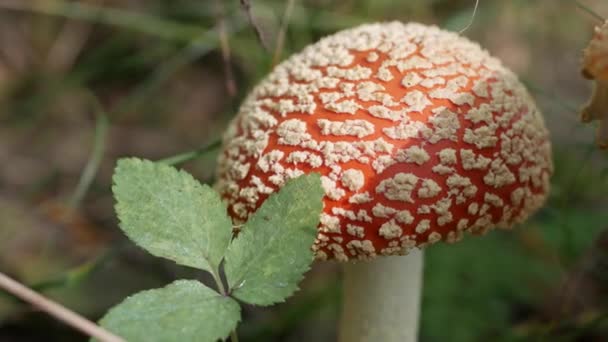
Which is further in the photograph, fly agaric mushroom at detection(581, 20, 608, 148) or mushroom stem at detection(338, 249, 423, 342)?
mushroom stem at detection(338, 249, 423, 342)

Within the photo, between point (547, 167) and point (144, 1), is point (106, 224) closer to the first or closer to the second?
point (144, 1)

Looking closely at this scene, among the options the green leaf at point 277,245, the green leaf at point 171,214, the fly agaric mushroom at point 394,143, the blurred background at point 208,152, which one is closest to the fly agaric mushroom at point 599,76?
the fly agaric mushroom at point 394,143

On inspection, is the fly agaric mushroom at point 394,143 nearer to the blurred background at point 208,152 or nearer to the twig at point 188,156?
the twig at point 188,156

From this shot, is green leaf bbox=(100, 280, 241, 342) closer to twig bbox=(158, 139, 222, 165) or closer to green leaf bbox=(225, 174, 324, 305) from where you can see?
green leaf bbox=(225, 174, 324, 305)

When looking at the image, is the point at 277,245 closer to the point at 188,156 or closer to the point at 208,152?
the point at 188,156

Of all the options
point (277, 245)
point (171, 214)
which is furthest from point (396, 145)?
point (171, 214)

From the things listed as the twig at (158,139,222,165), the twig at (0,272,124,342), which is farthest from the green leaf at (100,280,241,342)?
the twig at (158,139,222,165)
